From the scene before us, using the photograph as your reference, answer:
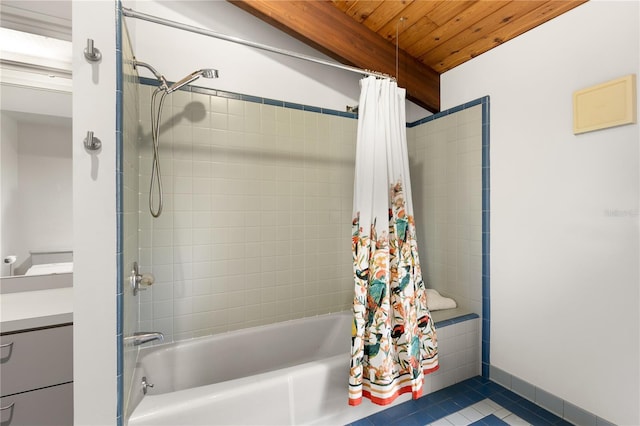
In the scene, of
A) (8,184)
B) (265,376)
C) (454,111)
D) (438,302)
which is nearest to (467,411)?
(438,302)

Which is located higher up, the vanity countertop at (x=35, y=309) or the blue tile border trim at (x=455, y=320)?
the vanity countertop at (x=35, y=309)

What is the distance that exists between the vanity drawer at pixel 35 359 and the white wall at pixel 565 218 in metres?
2.44

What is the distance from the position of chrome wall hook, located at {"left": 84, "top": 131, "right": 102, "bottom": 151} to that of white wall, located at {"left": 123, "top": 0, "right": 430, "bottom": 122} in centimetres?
94

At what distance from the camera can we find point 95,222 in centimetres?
101

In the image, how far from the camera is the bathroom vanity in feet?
4.13

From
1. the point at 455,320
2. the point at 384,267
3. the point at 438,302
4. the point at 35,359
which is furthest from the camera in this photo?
the point at 438,302

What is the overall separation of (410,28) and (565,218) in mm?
1505

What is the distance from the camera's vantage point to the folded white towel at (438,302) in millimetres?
2099

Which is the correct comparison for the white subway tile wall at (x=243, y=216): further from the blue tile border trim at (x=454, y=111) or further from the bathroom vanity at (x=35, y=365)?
the blue tile border trim at (x=454, y=111)

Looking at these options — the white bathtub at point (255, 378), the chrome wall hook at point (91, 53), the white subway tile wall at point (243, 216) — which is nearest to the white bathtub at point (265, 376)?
the white bathtub at point (255, 378)

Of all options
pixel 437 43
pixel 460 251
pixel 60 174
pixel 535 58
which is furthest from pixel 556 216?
pixel 60 174

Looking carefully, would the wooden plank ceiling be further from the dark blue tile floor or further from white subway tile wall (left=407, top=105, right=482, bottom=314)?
the dark blue tile floor

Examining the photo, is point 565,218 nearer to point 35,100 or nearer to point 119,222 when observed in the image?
point 119,222

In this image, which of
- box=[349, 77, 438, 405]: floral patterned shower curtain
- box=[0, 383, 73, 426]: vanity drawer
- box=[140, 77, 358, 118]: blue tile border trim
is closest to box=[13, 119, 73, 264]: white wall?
box=[140, 77, 358, 118]: blue tile border trim
